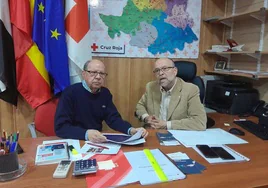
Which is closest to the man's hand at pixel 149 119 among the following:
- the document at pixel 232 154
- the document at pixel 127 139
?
the document at pixel 127 139

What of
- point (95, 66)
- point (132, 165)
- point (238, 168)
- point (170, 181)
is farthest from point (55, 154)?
point (238, 168)

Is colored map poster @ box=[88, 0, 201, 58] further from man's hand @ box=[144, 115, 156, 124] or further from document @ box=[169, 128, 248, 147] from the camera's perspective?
document @ box=[169, 128, 248, 147]

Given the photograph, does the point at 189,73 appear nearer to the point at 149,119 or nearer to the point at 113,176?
the point at 149,119

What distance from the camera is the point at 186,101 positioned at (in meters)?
1.89

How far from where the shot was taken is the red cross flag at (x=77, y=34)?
207cm

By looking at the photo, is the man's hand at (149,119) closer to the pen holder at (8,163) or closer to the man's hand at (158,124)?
the man's hand at (158,124)

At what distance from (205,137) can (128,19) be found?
1651 mm

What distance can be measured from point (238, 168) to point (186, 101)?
0.89 meters

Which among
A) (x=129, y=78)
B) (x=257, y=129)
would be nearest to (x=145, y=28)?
A: (x=129, y=78)

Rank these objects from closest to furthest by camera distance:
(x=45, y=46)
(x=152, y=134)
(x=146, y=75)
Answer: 1. (x=152, y=134)
2. (x=45, y=46)
3. (x=146, y=75)

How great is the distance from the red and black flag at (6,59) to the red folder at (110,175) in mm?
1394

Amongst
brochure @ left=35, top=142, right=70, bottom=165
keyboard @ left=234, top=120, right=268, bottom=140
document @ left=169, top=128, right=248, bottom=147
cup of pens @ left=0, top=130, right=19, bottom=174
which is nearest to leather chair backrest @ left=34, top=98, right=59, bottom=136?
brochure @ left=35, top=142, right=70, bottom=165

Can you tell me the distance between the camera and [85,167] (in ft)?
3.21

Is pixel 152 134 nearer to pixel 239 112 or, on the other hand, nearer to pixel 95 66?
pixel 95 66
